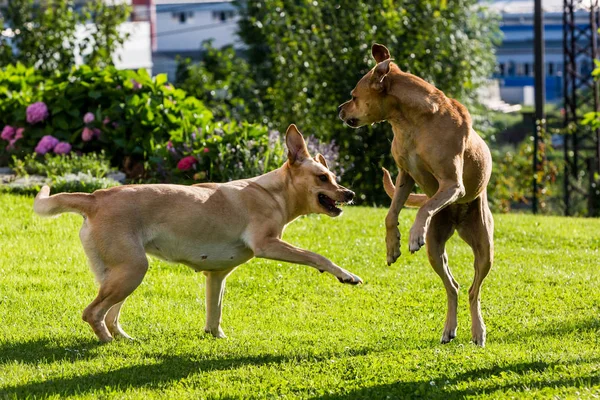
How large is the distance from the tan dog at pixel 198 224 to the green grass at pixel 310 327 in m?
0.48

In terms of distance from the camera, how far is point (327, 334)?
7215 millimetres

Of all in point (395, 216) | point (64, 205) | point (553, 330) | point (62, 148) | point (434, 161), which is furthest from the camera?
point (62, 148)

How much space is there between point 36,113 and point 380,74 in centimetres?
821

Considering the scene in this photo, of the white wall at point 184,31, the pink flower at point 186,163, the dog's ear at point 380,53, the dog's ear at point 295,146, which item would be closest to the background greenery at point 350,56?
the pink flower at point 186,163

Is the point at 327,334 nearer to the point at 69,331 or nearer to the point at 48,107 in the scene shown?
the point at 69,331

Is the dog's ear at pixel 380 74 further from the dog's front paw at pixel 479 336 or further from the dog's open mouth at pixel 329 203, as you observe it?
the dog's front paw at pixel 479 336

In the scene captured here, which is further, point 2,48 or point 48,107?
point 2,48

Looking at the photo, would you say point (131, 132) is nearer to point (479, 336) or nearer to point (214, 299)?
point (214, 299)

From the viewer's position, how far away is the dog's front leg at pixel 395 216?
6.47 metres

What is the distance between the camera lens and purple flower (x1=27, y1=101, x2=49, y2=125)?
1371 centimetres

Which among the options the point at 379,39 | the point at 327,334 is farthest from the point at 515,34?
the point at 327,334

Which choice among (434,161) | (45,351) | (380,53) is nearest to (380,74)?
(380,53)

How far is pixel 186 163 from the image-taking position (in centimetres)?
1193

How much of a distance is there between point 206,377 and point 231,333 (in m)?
1.33
